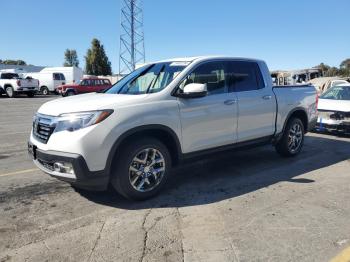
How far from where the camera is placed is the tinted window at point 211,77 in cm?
543

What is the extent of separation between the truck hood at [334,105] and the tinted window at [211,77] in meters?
5.02

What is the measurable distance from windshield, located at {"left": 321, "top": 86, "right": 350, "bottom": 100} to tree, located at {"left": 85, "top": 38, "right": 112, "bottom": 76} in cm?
6168

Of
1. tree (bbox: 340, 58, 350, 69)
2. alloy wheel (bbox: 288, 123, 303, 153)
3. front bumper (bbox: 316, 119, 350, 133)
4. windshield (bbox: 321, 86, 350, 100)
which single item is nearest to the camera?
alloy wheel (bbox: 288, 123, 303, 153)

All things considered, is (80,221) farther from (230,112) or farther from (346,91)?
(346,91)

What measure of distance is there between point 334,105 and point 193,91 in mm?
6189

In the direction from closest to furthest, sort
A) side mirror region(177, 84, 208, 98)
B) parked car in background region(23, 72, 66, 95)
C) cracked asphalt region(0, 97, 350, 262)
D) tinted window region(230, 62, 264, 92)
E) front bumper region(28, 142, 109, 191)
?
cracked asphalt region(0, 97, 350, 262), front bumper region(28, 142, 109, 191), side mirror region(177, 84, 208, 98), tinted window region(230, 62, 264, 92), parked car in background region(23, 72, 66, 95)

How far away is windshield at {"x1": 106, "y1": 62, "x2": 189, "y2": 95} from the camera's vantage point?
17.2 ft

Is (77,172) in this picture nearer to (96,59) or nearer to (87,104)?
(87,104)

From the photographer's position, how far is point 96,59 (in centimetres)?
6862

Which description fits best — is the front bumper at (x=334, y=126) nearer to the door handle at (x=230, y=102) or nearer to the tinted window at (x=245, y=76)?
the tinted window at (x=245, y=76)

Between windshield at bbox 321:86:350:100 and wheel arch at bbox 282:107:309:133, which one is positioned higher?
windshield at bbox 321:86:350:100

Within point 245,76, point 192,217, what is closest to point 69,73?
point 245,76

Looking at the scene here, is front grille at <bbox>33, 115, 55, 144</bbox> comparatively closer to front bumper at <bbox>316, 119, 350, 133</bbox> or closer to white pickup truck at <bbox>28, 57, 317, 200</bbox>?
white pickup truck at <bbox>28, 57, 317, 200</bbox>

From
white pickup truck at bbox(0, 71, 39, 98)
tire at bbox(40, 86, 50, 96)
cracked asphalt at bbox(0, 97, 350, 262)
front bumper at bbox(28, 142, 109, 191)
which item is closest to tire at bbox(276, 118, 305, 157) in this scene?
cracked asphalt at bbox(0, 97, 350, 262)
